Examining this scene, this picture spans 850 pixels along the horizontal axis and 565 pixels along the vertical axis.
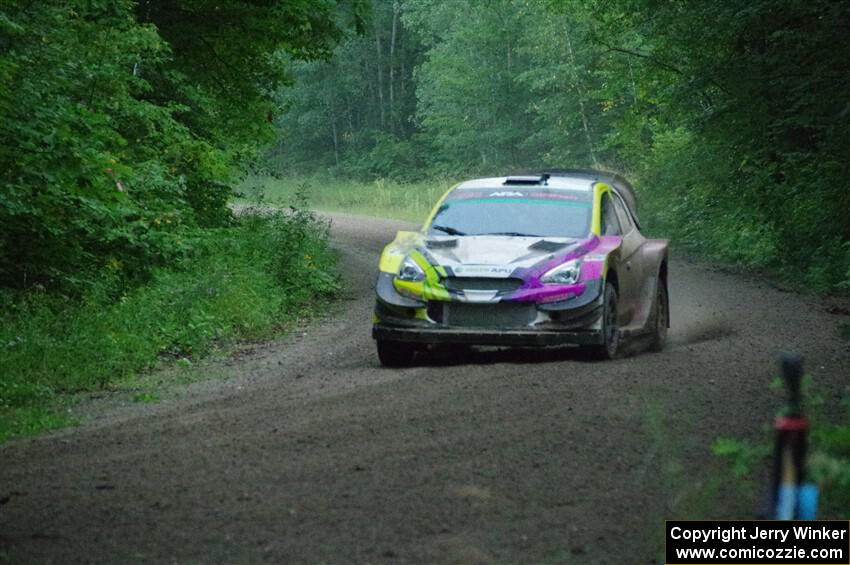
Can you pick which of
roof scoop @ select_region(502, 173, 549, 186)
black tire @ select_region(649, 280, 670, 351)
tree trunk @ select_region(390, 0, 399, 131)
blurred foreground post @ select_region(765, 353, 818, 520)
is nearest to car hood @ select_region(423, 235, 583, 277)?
roof scoop @ select_region(502, 173, 549, 186)

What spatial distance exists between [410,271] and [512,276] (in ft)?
3.12

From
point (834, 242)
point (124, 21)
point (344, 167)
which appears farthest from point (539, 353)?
point (344, 167)

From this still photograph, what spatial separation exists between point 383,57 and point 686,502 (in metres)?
67.8

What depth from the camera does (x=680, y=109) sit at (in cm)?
2548

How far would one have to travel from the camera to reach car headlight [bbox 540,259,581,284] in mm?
11547

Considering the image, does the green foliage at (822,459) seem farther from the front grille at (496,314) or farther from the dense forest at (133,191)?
the dense forest at (133,191)

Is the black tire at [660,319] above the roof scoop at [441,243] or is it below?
below

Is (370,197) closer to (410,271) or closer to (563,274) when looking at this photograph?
(410,271)

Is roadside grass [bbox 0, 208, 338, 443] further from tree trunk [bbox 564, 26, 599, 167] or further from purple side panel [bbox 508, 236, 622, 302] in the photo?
tree trunk [bbox 564, 26, 599, 167]

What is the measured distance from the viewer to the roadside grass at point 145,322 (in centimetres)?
1192

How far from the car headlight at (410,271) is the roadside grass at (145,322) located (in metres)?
2.42

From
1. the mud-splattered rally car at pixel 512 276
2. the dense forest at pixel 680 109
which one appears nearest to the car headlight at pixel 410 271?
the mud-splattered rally car at pixel 512 276

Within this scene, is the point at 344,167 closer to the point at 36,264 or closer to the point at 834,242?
the point at 834,242

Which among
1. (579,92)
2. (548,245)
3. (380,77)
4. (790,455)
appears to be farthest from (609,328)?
(380,77)
